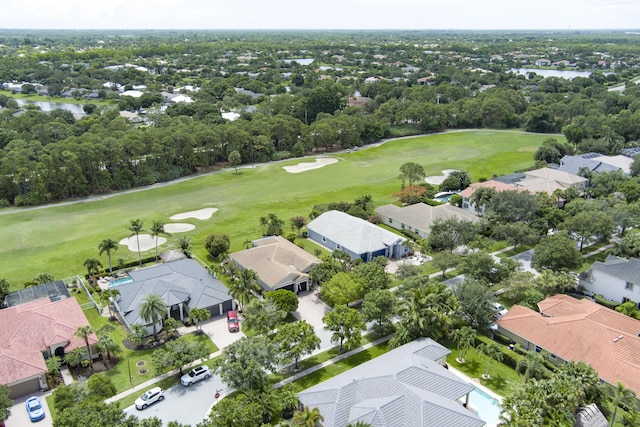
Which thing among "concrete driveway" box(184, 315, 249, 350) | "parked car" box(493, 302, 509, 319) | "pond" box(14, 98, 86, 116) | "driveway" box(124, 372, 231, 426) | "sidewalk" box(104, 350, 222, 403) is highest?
"pond" box(14, 98, 86, 116)

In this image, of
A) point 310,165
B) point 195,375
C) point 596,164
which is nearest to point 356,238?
point 195,375

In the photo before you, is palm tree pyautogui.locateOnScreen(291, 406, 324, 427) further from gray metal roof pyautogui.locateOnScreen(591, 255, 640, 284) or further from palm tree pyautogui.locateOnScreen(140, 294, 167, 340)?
gray metal roof pyautogui.locateOnScreen(591, 255, 640, 284)

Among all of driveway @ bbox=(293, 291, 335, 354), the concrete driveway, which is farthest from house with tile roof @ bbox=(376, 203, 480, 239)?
the concrete driveway

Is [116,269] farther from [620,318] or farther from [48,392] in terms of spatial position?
[620,318]

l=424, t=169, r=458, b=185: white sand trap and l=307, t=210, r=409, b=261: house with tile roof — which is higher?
l=307, t=210, r=409, b=261: house with tile roof

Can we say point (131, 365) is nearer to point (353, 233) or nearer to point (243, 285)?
point (243, 285)

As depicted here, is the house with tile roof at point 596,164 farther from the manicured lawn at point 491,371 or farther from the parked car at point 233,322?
the parked car at point 233,322
